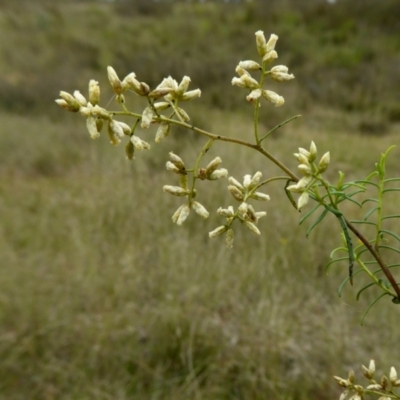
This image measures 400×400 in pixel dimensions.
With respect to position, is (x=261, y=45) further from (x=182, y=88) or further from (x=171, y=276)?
(x=171, y=276)

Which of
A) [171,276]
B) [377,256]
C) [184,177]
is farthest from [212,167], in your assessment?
[171,276]

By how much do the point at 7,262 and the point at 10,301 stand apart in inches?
15.4

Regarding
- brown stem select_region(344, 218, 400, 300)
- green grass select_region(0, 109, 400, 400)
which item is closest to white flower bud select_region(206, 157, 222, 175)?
brown stem select_region(344, 218, 400, 300)

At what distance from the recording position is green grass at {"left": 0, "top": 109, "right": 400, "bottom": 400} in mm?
1983

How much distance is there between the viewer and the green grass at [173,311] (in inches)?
78.1

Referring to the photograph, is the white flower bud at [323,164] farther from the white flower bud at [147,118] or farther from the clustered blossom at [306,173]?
the white flower bud at [147,118]

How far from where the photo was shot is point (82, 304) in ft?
8.25

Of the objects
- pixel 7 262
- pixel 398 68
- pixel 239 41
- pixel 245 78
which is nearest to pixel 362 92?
pixel 398 68

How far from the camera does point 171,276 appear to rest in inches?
97.7

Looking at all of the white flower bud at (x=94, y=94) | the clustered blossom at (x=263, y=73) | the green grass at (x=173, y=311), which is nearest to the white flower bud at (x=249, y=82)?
the clustered blossom at (x=263, y=73)

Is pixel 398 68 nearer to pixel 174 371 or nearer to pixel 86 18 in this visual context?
pixel 174 371

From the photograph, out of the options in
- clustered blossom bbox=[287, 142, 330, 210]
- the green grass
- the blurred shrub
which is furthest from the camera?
the blurred shrub

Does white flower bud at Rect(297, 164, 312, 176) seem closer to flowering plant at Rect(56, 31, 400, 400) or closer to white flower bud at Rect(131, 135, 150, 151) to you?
flowering plant at Rect(56, 31, 400, 400)

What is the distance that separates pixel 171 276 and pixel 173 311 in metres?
0.27
